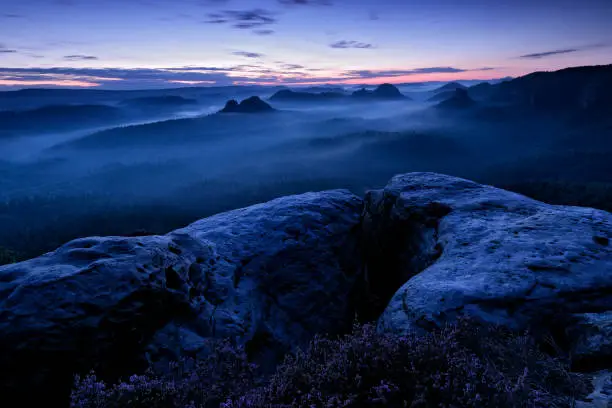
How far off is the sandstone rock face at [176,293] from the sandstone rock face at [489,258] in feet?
5.54

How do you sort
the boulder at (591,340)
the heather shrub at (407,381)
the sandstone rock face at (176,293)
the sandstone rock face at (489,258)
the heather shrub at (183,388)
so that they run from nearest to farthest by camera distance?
the heather shrub at (407,381), the heather shrub at (183,388), the boulder at (591,340), the sandstone rock face at (176,293), the sandstone rock face at (489,258)

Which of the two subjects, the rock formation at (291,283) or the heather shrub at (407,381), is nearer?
the heather shrub at (407,381)

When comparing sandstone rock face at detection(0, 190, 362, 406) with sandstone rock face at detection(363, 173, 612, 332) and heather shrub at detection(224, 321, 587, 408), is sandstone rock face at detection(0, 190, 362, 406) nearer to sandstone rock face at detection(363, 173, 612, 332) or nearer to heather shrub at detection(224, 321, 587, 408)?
sandstone rock face at detection(363, 173, 612, 332)

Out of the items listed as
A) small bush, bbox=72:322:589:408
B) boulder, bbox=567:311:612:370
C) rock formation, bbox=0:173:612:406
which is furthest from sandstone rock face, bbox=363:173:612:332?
small bush, bbox=72:322:589:408

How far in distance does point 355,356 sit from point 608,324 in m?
3.13

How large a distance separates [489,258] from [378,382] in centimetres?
442

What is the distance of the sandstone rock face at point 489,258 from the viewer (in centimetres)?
546

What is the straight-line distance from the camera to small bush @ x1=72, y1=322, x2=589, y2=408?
289cm

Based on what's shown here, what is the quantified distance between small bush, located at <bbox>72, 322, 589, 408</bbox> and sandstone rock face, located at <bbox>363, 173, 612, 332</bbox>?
1.51 m

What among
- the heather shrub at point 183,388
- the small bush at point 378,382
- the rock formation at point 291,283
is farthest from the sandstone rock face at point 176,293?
the small bush at point 378,382

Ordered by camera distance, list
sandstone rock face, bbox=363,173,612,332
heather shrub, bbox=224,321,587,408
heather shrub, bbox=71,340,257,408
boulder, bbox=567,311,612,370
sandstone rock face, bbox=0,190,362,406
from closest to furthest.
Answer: heather shrub, bbox=224,321,587,408, heather shrub, bbox=71,340,257,408, boulder, bbox=567,311,612,370, sandstone rock face, bbox=0,190,362,406, sandstone rock face, bbox=363,173,612,332

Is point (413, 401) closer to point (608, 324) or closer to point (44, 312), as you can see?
point (608, 324)

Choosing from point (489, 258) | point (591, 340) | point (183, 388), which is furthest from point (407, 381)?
point (489, 258)

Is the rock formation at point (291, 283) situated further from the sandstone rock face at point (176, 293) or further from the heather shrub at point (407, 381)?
the heather shrub at point (407, 381)
